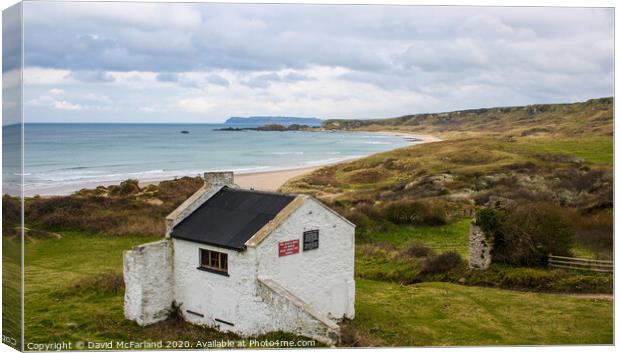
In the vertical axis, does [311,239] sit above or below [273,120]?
below

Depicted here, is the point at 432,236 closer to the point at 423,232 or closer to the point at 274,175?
the point at 423,232

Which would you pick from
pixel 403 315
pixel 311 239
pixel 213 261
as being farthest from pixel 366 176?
pixel 213 261

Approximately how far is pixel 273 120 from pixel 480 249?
27.0 ft

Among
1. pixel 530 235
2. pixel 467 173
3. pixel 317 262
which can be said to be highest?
Answer: pixel 467 173

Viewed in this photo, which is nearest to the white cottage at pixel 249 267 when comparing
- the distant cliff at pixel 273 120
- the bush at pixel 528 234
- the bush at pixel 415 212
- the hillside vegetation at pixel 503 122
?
the distant cliff at pixel 273 120

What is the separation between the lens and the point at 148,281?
1650 cm

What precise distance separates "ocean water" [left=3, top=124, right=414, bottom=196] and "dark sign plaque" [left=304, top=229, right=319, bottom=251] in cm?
913

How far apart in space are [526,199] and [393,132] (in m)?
5.71

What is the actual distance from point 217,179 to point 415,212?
45.8 feet

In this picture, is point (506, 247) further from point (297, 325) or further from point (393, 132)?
point (297, 325)

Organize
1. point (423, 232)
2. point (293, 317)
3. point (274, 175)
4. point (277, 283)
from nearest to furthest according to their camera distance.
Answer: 1. point (293, 317)
2. point (277, 283)
3. point (423, 232)
4. point (274, 175)

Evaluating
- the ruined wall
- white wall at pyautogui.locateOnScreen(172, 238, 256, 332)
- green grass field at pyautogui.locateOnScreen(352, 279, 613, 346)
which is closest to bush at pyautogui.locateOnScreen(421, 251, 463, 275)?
green grass field at pyautogui.locateOnScreen(352, 279, 613, 346)

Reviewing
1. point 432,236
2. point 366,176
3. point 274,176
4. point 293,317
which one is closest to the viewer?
point 293,317

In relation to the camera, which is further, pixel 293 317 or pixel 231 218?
pixel 231 218
